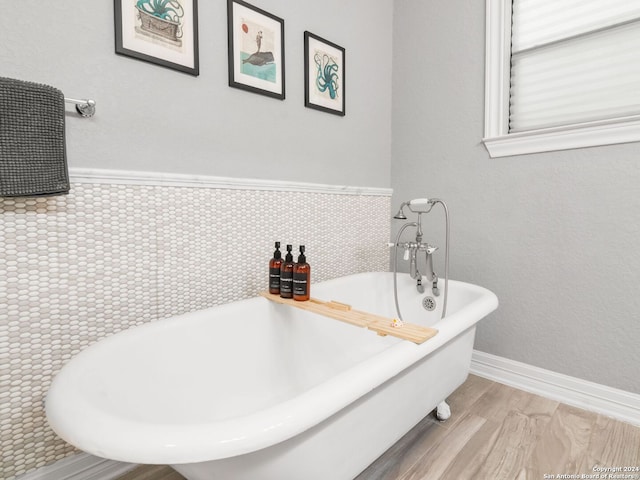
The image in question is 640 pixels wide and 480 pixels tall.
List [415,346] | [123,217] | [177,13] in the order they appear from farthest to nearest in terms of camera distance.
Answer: [177,13]
[123,217]
[415,346]

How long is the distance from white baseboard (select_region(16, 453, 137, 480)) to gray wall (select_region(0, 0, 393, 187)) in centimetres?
100

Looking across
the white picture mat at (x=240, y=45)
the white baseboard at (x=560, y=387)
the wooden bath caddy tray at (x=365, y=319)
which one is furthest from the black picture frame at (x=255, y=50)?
the white baseboard at (x=560, y=387)

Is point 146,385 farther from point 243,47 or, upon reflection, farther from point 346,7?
point 346,7

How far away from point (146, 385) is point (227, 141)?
3.38 ft

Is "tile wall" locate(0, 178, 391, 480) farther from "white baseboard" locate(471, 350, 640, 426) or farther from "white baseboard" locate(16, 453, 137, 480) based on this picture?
"white baseboard" locate(471, 350, 640, 426)

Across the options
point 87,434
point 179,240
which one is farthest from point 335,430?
point 179,240

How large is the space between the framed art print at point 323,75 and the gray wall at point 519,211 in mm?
542

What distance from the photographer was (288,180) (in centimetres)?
183

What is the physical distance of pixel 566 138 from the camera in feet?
5.67

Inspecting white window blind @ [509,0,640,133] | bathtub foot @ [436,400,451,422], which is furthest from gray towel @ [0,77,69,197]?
white window blind @ [509,0,640,133]

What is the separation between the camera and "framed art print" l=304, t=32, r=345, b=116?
6.18ft

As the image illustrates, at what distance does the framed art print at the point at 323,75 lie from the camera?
74.1 inches

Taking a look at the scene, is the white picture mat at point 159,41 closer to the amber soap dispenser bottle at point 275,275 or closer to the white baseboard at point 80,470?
the amber soap dispenser bottle at point 275,275

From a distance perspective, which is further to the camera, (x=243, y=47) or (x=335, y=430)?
(x=243, y=47)
